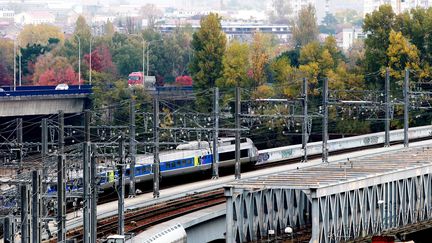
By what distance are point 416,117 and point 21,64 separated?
207 feet

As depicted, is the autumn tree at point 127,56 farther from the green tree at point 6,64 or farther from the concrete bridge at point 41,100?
the concrete bridge at point 41,100

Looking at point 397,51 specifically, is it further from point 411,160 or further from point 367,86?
point 411,160

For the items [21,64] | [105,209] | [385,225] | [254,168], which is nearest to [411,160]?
[385,225]

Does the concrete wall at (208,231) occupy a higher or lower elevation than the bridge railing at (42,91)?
lower

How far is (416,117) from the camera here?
125938 mm

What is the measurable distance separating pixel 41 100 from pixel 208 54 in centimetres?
1281

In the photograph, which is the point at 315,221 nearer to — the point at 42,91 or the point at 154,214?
the point at 154,214

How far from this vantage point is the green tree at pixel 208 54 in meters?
132

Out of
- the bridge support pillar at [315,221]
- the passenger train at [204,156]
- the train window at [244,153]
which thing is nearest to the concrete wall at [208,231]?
the passenger train at [204,156]

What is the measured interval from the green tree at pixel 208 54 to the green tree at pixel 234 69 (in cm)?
61

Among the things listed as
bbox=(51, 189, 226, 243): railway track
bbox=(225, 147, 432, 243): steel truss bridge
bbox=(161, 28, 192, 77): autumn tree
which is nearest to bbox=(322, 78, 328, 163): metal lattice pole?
bbox=(51, 189, 226, 243): railway track

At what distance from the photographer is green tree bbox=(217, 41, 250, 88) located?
131250 millimetres

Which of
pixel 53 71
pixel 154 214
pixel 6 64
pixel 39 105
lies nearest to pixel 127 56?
pixel 53 71

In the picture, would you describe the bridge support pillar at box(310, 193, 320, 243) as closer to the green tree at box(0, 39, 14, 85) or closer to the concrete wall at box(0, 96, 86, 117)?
the concrete wall at box(0, 96, 86, 117)
